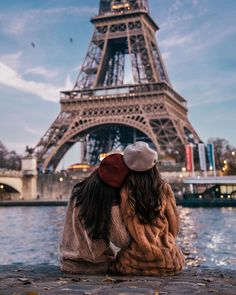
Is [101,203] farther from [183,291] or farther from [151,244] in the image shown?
[183,291]

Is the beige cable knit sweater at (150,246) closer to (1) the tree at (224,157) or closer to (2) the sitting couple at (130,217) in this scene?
(2) the sitting couple at (130,217)

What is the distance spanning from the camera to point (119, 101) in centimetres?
5450

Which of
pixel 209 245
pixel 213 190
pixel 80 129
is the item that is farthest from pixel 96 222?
pixel 80 129

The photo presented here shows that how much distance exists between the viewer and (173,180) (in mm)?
54594

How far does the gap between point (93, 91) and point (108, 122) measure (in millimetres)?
4640

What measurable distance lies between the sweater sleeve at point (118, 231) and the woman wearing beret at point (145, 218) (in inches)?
1.9

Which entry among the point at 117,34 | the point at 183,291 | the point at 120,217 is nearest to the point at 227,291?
the point at 183,291

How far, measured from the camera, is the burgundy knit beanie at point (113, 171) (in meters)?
4.66

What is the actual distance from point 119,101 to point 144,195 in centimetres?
5015

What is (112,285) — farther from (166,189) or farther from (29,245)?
(29,245)

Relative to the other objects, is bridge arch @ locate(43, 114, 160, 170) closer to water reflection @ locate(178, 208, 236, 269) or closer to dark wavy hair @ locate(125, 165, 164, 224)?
water reflection @ locate(178, 208, 236, 269)

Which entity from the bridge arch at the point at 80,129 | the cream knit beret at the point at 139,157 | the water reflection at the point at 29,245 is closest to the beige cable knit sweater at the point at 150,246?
the cream knit beret at the point at 139,157

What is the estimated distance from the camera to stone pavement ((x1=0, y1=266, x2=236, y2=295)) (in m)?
3.73

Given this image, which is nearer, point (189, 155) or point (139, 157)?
point (139, 157)
